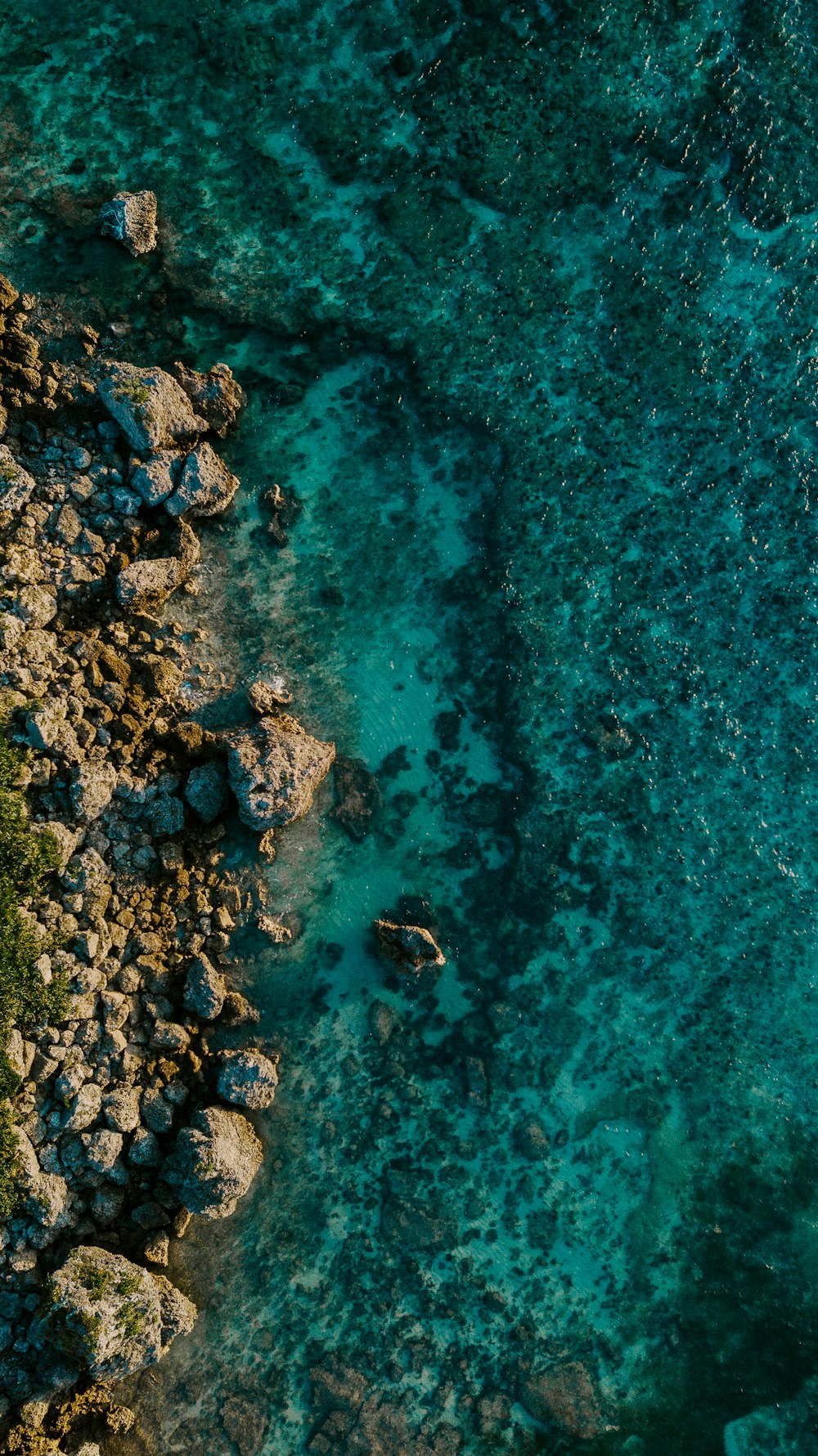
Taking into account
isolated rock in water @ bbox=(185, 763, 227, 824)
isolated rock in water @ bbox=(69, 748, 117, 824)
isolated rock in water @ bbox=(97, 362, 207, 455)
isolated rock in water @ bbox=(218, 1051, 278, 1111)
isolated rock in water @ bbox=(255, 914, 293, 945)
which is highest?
isolated rock in water @ bbox=(97, 362, 207, 455)

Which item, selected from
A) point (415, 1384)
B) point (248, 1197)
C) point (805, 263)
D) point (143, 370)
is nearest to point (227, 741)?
point (143, 370)

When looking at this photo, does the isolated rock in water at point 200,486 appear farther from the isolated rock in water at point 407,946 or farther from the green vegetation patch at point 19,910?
the isolated rock in water at point 407,946

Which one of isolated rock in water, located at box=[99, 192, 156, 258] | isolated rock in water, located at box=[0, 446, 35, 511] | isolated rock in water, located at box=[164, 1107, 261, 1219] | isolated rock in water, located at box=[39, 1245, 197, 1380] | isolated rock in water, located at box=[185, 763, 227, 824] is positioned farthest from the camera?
isolated rock in water, located at box=[99, 192, 156, 258]

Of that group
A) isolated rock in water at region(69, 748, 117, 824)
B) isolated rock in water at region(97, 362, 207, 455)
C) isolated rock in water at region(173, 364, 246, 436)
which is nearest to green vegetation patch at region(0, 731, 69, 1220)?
isolated rock in water at region(69, 748, 117, 824)

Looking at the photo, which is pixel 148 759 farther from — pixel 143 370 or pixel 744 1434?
pixel 744 1434

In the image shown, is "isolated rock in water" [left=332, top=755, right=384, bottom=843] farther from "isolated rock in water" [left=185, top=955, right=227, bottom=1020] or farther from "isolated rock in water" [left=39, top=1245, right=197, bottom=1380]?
"isolated rock in water" [left=39, top=1245, right=197, bottom=1380]

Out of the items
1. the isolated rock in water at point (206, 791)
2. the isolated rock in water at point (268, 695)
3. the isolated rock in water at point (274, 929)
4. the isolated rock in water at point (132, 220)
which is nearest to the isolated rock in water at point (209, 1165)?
the isolated rock in water at point (274, 929)
